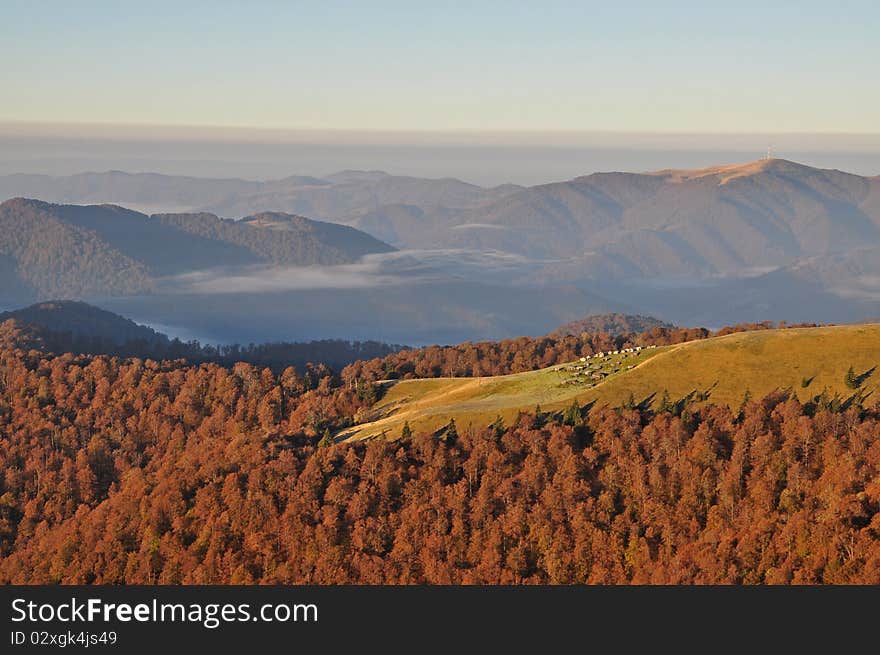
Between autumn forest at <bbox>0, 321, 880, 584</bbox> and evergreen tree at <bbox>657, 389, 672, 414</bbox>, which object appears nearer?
autumn forest at <bbox>0, 321, 880, 584</bbox>

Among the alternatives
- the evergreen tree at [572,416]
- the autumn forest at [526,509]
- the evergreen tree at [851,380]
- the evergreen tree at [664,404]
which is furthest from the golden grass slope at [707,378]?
the autumn forest at [526,509]

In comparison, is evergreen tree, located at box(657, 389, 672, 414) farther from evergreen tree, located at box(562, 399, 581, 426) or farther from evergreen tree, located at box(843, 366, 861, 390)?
evergreen tree, located at box(843, 366, 861, 390)

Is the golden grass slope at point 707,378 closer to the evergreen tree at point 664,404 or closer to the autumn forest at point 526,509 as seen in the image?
the evergreen tree at point 664,404

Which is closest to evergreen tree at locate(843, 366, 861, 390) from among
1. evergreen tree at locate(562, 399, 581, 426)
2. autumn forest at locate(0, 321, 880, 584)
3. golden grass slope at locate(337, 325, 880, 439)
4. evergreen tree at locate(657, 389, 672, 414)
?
golden grass slope at locate(337, 325, 880, 439)

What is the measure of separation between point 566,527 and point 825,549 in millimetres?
33031

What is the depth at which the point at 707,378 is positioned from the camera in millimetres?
174500

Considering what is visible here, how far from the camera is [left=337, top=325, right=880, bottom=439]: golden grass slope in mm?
168375

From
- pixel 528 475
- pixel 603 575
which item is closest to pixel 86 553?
pixel 528 475

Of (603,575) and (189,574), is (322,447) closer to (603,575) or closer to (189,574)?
(189,574)

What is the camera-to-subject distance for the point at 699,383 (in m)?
173

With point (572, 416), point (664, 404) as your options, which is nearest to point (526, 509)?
point (572, 416)

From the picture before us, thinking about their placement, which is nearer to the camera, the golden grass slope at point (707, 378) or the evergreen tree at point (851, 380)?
the evergreen tree at point (851, 380)

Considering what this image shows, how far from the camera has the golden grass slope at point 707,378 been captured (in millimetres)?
168375

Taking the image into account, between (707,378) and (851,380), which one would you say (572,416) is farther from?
(851,380)
